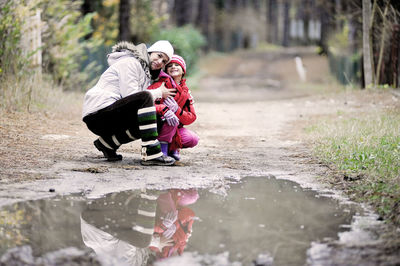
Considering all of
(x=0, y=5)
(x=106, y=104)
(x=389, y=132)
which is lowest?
(x=389, y=132)

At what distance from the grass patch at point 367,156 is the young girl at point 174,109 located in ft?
5.26

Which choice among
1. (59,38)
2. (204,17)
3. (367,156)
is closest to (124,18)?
(59,38)

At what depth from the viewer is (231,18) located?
185 ft

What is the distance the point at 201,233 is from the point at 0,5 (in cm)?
756

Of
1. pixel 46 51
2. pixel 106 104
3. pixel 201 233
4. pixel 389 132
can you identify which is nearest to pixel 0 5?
pixel 46 51

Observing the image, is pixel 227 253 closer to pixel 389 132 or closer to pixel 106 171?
pixel 106 171

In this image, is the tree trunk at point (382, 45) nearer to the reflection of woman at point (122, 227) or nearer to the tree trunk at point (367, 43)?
the tree trunk at point (367, 43)

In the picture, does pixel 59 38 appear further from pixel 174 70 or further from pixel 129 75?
pixel 129 75

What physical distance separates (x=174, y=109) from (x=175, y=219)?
2.01 m

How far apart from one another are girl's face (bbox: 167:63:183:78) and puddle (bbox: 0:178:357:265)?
160 cm

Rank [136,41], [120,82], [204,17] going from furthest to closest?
[204,17] → [136,41] → [120,82]

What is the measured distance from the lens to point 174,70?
19.4 feet

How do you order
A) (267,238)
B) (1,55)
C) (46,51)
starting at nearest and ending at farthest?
1. (267,238)
2. (1,55)
3. (46,51)

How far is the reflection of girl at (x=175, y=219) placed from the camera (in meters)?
3.43
